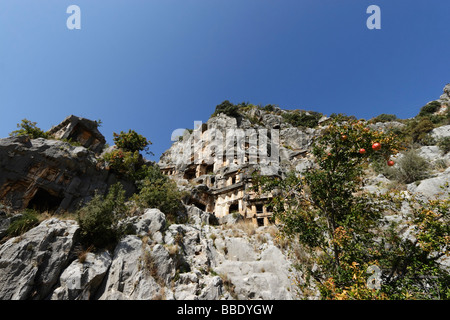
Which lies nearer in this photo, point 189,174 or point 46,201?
point 46,201

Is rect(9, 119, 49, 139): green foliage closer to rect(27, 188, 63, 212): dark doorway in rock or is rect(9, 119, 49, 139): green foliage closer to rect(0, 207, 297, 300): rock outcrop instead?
rect(27, 188, 63, 212): dark doorway in rock

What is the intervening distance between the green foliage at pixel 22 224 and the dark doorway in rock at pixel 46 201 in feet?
31.8

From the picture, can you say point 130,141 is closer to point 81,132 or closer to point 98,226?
point 81,132

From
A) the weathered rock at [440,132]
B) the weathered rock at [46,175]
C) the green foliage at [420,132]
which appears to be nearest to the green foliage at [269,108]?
the green foliage at [420,132]

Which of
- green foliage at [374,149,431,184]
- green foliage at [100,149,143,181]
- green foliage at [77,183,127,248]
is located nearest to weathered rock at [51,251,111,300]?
green foliage at [77,183,127,248]

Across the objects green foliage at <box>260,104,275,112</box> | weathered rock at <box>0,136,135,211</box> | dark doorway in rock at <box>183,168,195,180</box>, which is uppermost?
green foliage at <box>260,104,275,112</box>

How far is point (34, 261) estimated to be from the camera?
844 cm

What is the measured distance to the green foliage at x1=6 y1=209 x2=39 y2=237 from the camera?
9.48m

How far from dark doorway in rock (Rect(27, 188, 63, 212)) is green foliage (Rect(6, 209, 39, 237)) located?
9.71 m

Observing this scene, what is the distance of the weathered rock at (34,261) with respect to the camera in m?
7.70

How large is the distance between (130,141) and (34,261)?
22.5 m

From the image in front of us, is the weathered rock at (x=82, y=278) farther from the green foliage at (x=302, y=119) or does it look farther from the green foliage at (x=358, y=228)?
the green foliage at (x=302, y=119)

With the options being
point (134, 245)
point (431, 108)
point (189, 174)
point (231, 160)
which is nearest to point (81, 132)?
point (189, 174)

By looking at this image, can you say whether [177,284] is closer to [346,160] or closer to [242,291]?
[242,291]
